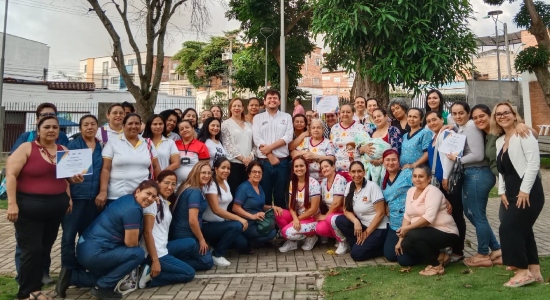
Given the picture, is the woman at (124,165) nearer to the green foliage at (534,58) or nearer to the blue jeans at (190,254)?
the blue jeans at (190,254)

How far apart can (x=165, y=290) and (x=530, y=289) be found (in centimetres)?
368

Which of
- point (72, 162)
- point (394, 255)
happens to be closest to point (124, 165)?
point (72, 162)

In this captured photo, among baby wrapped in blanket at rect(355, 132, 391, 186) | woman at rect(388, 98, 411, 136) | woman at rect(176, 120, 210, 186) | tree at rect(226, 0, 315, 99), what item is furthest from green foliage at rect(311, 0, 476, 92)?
tree at rect(226, 0, 315, 99)

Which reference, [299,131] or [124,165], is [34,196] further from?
[299,131]

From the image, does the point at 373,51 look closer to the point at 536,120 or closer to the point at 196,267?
the point at 196,267

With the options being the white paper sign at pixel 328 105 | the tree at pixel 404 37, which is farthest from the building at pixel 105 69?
the white paper sign at pixel 328 105

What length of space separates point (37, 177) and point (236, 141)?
2.82m

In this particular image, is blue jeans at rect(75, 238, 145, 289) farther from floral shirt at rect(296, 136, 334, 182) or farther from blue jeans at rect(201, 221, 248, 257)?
floral shirt at rect(296, 136, 334, 182)

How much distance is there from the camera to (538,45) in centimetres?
1662

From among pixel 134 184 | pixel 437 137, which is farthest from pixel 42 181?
pixel 437 137

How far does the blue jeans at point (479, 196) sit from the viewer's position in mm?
5016

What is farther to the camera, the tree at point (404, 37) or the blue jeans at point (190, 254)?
the tree at point (404, 37)

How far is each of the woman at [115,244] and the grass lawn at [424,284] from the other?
205cm

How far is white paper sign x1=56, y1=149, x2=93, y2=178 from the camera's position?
421cm
